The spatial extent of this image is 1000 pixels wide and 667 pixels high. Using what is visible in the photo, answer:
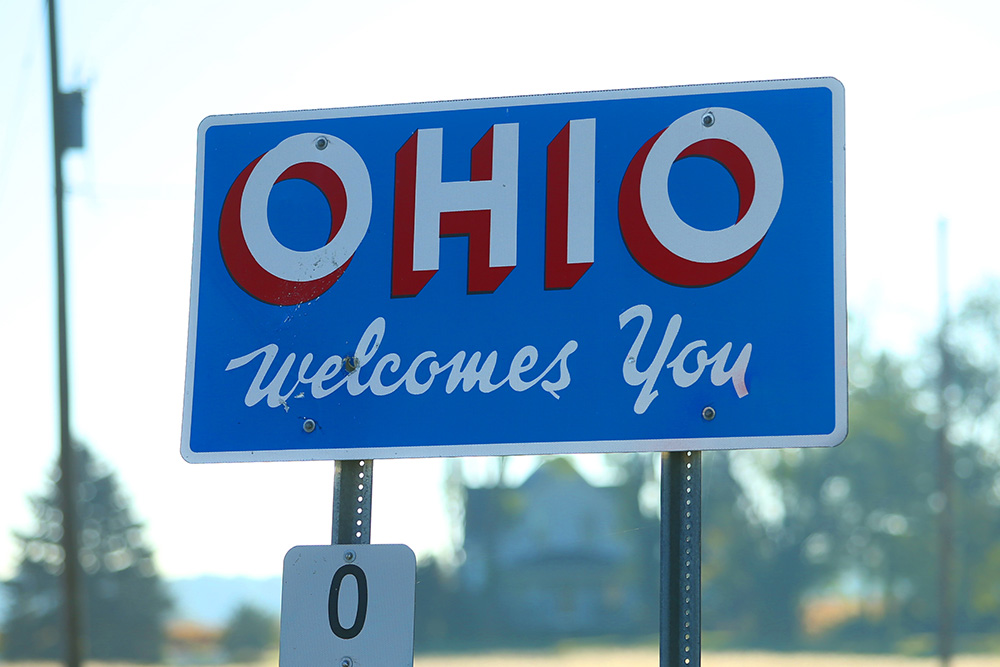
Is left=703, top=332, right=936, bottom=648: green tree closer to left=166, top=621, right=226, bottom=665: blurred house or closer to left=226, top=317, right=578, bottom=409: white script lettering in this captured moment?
left=166, top=621, right=226, bottom=665: blurred house

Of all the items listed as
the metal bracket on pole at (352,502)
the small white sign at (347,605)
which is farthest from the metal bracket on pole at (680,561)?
the metal bracket on pole at (352,502)

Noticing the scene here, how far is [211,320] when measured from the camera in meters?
2.53

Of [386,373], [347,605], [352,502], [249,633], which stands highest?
[386,373]

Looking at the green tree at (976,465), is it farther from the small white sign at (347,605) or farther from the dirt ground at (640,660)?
the small white sign at (347,605)

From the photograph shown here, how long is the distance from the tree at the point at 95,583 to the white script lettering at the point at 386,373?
154 ft

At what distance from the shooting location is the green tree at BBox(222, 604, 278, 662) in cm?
5225

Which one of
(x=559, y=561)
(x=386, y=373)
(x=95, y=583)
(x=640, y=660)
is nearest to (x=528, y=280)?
(x=386, y=373)

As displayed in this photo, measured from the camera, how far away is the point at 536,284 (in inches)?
94.3

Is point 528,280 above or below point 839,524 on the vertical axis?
above

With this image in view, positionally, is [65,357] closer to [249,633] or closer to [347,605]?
[347,605]

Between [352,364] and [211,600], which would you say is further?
[211,600]

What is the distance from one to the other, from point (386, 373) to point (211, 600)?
60.9 metres

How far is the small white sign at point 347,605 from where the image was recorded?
7.50 ft

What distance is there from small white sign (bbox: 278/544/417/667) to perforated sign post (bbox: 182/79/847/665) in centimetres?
20
